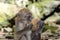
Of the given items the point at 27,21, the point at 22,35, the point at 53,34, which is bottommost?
the point at 53,34

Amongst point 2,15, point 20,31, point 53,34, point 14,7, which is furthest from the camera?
point 14,7

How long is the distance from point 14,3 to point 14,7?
0.62m

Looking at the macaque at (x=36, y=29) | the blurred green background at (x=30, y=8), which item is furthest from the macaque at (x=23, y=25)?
the blurred green background at (x=30, y=8)

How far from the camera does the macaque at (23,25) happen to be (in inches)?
169

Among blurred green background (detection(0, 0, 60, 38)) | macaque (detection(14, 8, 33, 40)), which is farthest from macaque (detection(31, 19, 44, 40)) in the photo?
blurred green background (detection(0, 0, 60, 38))

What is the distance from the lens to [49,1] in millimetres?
10953

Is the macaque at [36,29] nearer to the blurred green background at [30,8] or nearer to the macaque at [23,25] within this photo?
the macaque at [23,25]

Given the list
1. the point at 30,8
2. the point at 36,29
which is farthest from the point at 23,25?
the point at 30,8

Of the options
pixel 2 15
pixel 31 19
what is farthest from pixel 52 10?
pixel 31 19

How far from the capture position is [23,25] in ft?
14.1

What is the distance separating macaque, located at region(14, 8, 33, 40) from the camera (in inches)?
169

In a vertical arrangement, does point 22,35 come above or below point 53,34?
above

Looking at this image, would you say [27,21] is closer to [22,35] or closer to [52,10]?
[22,35]

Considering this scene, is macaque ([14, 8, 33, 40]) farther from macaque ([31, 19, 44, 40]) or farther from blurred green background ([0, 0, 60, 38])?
blurred green background ([0, 0, 60, 38])
